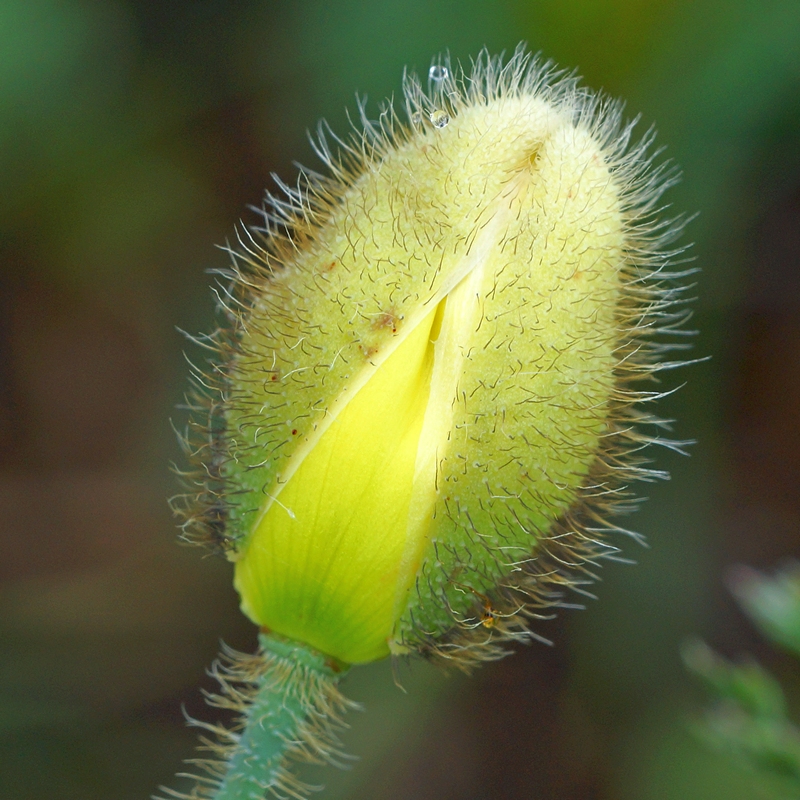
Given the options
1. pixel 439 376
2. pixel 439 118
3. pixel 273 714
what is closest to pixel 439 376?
pixel 439 376

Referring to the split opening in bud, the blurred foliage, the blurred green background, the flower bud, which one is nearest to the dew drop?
the flower bud

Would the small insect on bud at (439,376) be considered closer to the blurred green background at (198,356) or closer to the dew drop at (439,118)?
the dew drop at (439,118)

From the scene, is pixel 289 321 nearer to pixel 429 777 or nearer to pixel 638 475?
pixel 638 475

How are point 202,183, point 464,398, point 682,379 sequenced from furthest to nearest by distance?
point 202,183 < point 682,379 < point 464,398

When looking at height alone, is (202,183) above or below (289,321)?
above

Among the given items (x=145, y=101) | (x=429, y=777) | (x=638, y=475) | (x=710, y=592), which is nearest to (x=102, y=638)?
(x=429, y=777)

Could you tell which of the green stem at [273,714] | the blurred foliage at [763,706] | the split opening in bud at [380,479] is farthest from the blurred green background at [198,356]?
the split opening in bud at [380,479]

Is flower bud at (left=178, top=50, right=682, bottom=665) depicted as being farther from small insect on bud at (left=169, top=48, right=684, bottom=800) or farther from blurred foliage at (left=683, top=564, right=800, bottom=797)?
blurred foliage at (left=683, top=564, right=800, bottom=797)
